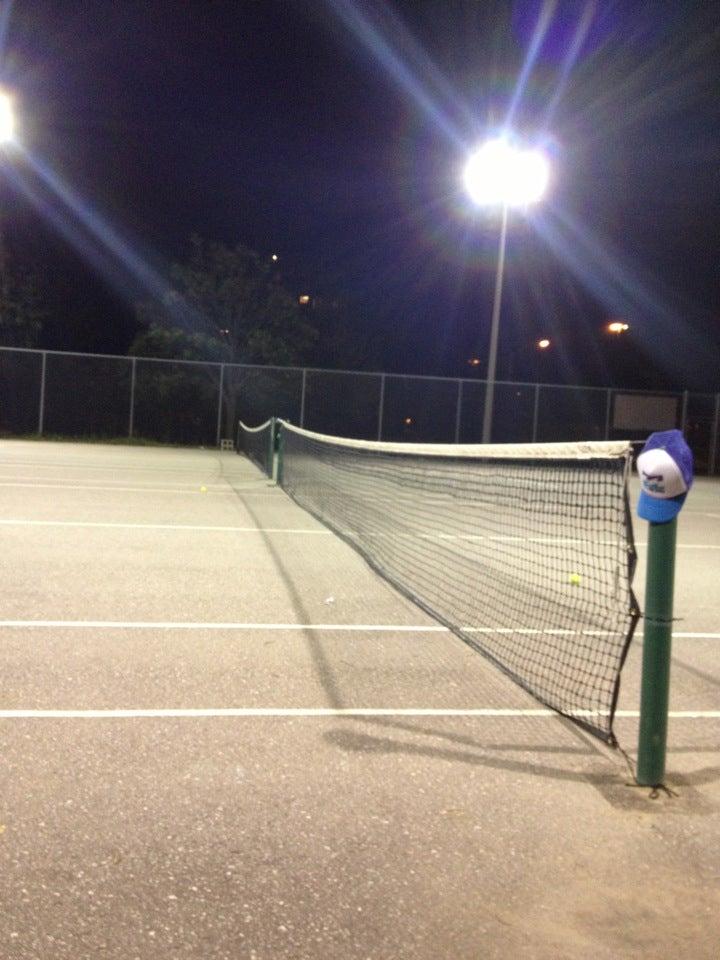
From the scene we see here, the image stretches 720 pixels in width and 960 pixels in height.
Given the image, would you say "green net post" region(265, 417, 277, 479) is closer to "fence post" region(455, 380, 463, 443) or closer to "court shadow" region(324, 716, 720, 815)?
"court shadow" region(324, 716, 720, 815)

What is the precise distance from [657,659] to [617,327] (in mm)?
57616

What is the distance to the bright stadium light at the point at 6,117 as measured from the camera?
22.9m

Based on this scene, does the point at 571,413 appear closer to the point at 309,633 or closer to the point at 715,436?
the point at 715,436

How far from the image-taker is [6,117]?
2298 centimetres

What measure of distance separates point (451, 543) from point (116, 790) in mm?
8538

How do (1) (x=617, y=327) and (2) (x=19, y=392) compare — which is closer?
(2) (x=19, y=392)

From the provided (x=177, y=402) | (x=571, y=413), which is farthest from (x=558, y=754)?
(x=571, y=413)

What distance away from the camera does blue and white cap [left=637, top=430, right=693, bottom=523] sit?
3961 mm

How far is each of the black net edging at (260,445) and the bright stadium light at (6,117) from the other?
31.1 feet

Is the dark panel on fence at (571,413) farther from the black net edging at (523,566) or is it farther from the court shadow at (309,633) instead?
the court shadow at (309,633)

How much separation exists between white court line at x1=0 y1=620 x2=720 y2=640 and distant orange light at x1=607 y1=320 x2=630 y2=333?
2111 inches

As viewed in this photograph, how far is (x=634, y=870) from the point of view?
11.2 ft

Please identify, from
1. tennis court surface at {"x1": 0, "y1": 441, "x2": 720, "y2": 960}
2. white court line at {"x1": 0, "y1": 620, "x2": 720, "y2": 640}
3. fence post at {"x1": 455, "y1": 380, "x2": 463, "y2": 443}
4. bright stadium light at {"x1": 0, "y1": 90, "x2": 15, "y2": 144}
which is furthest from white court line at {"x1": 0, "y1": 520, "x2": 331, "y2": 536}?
fence post at {"x1": 455, "y1": 380, "x2": 463, "y2": 443}

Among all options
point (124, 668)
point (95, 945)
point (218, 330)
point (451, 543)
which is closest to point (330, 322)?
point (218, 330)
